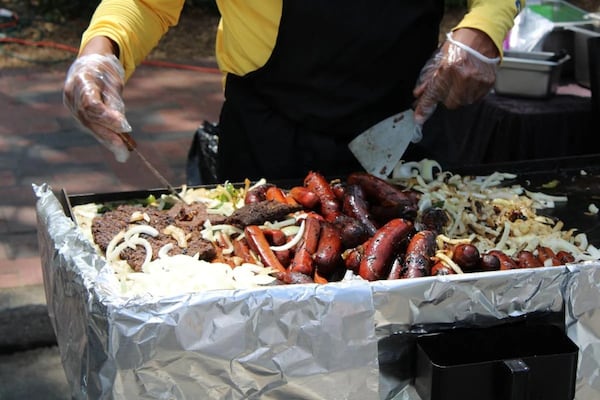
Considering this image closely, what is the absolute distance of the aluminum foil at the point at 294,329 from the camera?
190 cm

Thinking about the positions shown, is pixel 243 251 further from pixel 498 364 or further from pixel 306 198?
pixel 498 364

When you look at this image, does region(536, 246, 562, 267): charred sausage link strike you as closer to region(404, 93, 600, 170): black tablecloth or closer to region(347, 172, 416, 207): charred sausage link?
region(347, 172, 416, 207): charred sausage link

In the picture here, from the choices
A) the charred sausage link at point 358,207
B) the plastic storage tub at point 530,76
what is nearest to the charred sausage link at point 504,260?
the charred sausage link at point 358,207

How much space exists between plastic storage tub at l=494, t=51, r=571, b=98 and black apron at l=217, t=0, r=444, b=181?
4.52ft

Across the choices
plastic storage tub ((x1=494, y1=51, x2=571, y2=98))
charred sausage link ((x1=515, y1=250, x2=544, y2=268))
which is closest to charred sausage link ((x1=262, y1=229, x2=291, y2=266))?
charred sausage link ((x1=515, y1=250, x2=544, y2=268))

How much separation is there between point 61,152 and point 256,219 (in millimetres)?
4076

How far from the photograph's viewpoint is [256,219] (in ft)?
8.47

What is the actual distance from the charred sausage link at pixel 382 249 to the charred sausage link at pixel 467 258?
6.6 inches

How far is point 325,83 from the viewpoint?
2.93 meters

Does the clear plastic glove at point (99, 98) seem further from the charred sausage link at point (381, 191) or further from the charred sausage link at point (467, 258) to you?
the charred sausage link at point (467, 258)

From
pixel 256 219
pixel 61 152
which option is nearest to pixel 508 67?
pixel 256 219

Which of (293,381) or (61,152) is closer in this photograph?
(293,381)

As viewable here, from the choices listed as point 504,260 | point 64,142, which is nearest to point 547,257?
point 504,260

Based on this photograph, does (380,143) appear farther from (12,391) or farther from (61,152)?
(61,152)
